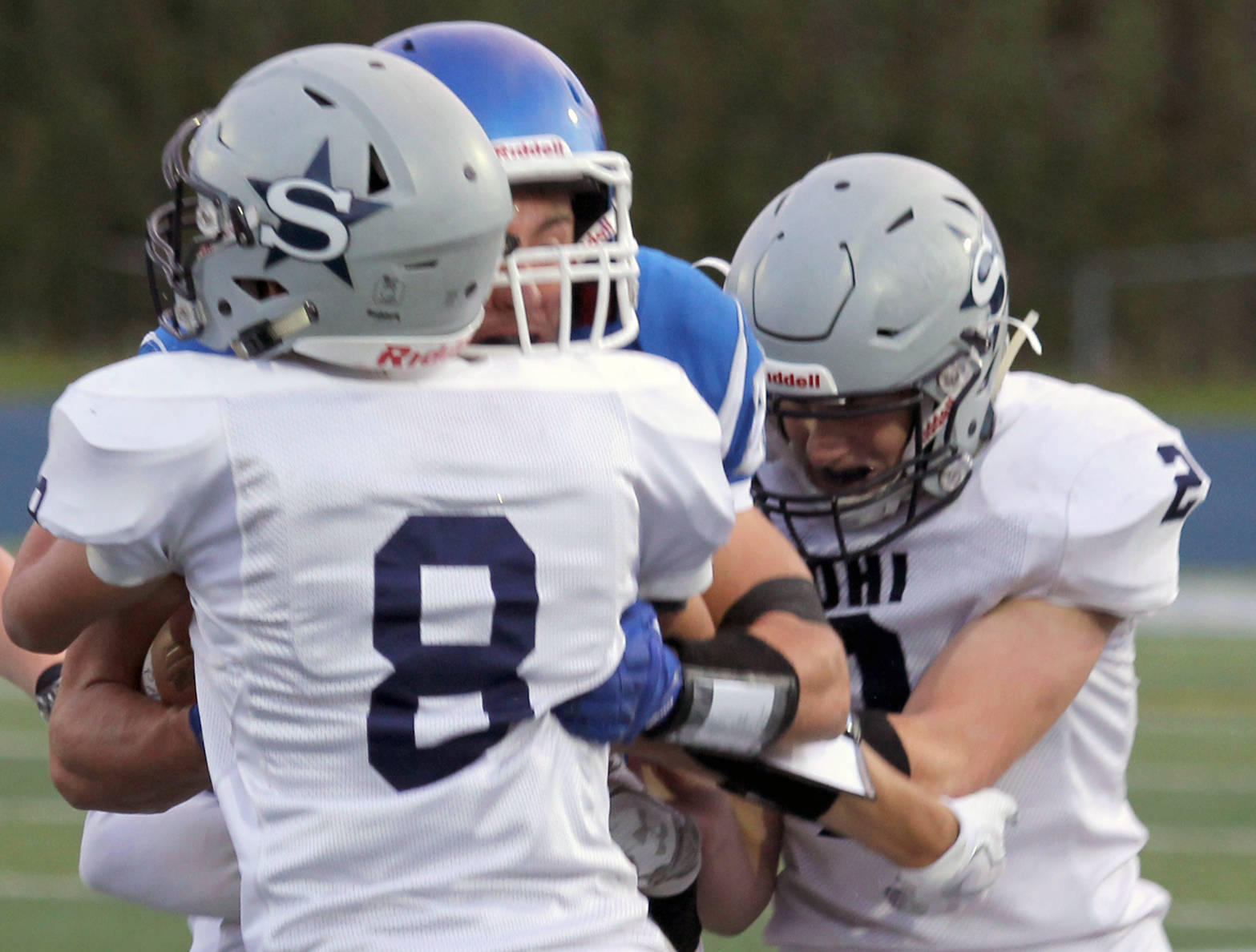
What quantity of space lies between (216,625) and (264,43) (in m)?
12.5

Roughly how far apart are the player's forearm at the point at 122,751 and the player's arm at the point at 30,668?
71cm

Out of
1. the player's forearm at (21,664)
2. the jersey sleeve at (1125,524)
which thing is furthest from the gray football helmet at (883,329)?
the player's forearm at (21,664)

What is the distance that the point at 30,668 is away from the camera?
2.79 meters

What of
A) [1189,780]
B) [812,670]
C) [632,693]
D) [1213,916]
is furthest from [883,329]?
[1189,780]

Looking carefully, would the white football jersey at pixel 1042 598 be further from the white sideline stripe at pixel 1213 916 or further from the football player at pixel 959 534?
the white sideline stripe at pixel 1213 916

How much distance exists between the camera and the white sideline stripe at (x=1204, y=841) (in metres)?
5.18

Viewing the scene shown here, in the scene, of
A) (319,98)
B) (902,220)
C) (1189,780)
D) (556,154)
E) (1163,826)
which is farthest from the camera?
(1189,780)

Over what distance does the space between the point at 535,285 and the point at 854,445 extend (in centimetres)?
60

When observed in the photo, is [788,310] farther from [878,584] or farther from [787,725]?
[787,725]

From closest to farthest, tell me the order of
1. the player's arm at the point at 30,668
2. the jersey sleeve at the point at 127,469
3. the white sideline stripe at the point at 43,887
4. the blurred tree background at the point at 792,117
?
the jersey sleeve at the point at 127,469 → the player's arm at the point at 30,668 → the white sideline stripe at the point at 43,887 → the blurred tree background at the point at 792,117

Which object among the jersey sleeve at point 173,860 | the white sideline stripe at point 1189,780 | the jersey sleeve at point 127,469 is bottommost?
the white sideline stripe at point 1189,780

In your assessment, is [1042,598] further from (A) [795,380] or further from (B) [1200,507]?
(B) [1200,507]

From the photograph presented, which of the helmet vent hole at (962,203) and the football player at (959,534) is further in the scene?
the helmet vent hole at (962,203)

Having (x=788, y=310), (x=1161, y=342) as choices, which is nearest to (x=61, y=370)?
(x=1161, y=342)
